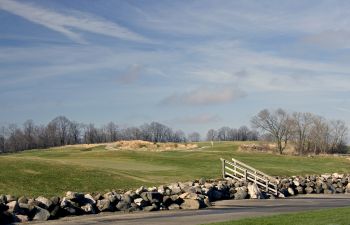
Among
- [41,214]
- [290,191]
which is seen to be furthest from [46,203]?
[290,191]

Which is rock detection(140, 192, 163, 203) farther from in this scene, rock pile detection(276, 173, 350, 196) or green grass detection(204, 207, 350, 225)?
rock pile detection(276, 173, 350, 196)

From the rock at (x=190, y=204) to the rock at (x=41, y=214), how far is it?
20.0 ft

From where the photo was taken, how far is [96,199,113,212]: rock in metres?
20.0

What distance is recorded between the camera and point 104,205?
66.0ft

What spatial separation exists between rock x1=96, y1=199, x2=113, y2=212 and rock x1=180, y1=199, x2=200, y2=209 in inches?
129

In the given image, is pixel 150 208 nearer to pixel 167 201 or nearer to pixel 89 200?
pixel 167 201

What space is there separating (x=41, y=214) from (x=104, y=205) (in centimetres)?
284

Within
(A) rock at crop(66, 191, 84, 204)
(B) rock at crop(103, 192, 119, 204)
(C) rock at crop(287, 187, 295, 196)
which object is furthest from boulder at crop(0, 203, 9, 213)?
(C) rock at crop(287, 187, 295, 196)

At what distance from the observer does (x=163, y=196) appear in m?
22.3

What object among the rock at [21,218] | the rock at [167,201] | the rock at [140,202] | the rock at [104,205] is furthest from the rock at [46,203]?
the rock at [167,201]

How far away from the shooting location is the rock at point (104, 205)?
20034 mm

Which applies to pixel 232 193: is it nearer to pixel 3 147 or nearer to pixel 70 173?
pixel 70 173

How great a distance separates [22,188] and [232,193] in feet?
33.7

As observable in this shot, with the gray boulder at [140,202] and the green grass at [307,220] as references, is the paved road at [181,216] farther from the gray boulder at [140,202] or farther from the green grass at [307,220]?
the green grass at [307,220]
